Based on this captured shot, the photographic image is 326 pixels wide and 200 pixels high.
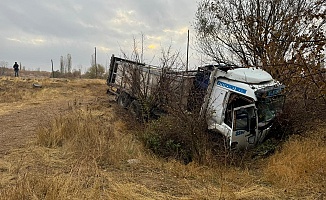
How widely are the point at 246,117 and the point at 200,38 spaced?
8.88 m

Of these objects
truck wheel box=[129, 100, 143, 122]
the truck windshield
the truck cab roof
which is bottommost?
truck wheel box=[129, 100, 143, 122]

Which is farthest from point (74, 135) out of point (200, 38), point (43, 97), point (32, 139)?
point (43, 97)

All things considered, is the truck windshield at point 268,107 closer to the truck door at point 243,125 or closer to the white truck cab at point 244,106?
the white truck cab at point 244,106

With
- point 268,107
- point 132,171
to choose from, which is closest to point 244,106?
point 268,107

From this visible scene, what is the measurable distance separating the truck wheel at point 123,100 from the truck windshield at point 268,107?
7.48 meters

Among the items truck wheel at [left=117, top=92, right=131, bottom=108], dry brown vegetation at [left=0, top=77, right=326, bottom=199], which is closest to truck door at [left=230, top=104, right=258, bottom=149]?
dry brown vegetation at [left=0, top=77, right=326, bottom=199]

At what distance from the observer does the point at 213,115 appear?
30.8 feet

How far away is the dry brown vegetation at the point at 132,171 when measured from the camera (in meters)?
5.36

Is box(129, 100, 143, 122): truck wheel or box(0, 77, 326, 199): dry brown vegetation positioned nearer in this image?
box(0, 77, 326, 199): dry brown vegetation

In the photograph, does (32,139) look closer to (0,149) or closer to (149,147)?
(0,149)

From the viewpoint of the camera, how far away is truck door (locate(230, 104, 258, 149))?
884 cm

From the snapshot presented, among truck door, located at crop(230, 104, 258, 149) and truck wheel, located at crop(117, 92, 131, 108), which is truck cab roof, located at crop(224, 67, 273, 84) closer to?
truck door, located at crop(230, 104, 258, 149)

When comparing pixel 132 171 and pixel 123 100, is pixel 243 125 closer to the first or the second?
pixel 132 171

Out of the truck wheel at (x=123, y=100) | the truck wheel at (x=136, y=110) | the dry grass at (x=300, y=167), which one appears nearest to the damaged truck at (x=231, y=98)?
the truck wheel at (x=136, y=110)
